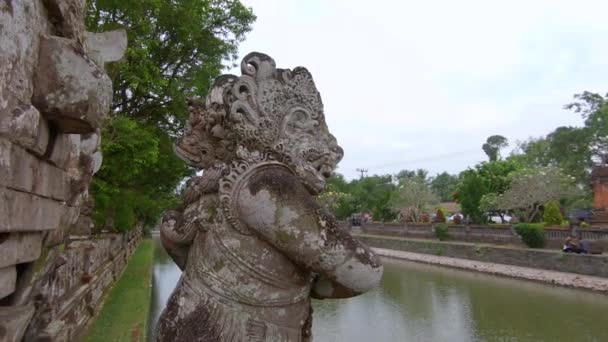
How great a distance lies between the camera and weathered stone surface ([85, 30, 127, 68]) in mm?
3024

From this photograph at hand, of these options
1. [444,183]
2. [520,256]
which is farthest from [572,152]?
[444,183]

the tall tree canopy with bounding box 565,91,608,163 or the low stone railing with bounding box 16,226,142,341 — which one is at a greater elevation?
the tall tree canopy with bounding box 565,91,608,163

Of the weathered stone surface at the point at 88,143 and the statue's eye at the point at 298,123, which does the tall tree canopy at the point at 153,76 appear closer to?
the weathered stone surface at the point at 88,143

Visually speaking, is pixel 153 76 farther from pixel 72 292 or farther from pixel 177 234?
pixel 177 234

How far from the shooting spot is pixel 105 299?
10.7m

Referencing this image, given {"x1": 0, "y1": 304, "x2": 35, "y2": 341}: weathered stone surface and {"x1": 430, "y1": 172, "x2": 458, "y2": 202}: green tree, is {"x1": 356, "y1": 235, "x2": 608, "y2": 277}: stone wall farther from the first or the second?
Result: {"x1": 430, "y1": 172, "x2": 458, "y2": 202}: green tree

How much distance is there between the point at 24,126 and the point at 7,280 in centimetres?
74

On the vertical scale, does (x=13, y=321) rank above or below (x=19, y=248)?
below

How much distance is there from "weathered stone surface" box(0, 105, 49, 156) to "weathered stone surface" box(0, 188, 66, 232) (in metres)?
Result: 0.18

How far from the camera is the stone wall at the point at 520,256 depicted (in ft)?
53.8

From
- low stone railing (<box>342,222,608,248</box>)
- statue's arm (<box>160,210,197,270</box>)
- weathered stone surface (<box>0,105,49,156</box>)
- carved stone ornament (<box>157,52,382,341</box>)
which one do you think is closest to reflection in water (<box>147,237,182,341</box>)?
statue's arm (<box>160,210,197,270</box>)

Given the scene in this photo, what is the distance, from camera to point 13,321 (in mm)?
1854

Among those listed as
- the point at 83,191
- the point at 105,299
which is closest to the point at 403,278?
the point at 105,299

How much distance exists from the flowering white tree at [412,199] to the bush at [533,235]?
19537 mm
